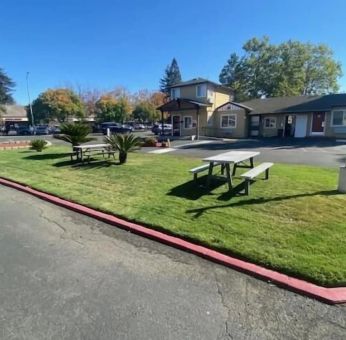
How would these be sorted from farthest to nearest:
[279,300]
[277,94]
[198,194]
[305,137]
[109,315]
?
[277,94] → [305,137] → [198,194] → [279,300] → [109,315]

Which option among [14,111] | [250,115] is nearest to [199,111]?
[250,115]

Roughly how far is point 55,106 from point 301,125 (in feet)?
152

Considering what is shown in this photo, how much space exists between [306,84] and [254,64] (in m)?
9.63

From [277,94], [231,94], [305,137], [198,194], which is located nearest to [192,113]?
[231,94]

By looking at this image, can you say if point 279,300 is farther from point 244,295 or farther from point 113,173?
point 113,173

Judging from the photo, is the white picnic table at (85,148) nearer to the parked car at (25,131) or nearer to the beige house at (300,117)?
the beige house at (300,117)

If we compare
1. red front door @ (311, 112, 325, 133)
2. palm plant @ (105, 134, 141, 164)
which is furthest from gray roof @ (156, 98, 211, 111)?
palm plant @ (105, 134, 141, 164)

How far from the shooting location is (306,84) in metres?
50.2

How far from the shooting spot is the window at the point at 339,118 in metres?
27.1

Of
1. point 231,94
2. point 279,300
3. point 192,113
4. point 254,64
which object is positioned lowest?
point 279,300

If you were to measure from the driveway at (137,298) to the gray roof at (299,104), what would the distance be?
2778 centimetres

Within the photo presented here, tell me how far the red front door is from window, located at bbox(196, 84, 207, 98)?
11183 mm

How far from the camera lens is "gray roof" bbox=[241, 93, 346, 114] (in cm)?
2783

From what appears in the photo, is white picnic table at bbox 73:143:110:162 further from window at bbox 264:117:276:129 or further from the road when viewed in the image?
window at bbox 264:117:276:129
